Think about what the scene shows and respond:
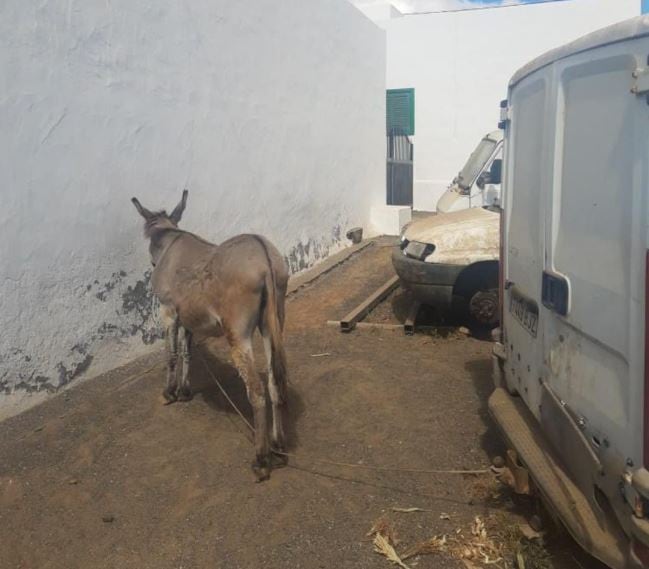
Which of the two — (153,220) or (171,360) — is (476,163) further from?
(171,360)

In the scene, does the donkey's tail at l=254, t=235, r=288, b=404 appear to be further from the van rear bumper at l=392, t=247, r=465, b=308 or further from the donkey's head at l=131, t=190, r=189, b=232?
the van rear bumper at l=392, t=247, r=465, b=308

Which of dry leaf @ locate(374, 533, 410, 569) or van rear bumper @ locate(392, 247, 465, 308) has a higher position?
van rear bumper @ locate(392, 247, 465, 308)

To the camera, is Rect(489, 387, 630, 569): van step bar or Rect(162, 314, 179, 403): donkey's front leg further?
Rect(162, 314, 179, 403): donkey's front leg

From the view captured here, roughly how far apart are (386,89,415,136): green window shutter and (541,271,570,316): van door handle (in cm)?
1328

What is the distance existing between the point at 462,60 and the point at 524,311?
13170 millimetres

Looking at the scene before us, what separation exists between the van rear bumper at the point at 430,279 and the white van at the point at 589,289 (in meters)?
2.96

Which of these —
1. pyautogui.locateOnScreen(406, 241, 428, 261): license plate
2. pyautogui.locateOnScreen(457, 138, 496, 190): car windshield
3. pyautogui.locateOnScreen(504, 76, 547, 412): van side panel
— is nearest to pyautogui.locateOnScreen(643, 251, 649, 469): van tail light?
pyautogui.locateOnScreen(504, 76, 547, 412): van side panel

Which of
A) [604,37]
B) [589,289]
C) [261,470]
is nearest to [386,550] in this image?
[261,470]

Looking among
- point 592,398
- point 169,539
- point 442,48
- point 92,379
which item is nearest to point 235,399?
point 92,379

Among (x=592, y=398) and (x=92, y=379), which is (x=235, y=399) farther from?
(x=592, y=398)

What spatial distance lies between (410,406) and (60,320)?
2.91 meters

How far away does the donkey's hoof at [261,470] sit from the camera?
13.2 feet

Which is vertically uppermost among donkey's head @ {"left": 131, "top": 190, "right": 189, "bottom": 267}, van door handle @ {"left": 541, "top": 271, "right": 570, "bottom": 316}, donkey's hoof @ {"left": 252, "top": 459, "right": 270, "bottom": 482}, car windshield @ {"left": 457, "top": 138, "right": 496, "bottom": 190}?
car windshield @ {"left": 457, "top": 138, "right": 496, "bottom": 190}

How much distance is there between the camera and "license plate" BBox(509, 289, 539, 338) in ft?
10.8
